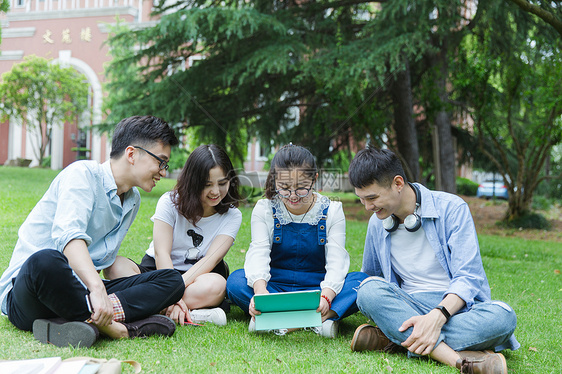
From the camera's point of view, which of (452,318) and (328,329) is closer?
(452,318)

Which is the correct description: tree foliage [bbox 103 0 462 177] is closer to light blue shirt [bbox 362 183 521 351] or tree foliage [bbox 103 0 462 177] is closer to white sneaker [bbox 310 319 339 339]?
light blue shirt [bbox 362 183 521 351]

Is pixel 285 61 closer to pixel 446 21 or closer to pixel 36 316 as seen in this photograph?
pixel 446 21

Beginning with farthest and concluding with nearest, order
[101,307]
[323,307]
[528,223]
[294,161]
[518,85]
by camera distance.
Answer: [528,223], [518,85], [294,161], [323,307], [101,307]

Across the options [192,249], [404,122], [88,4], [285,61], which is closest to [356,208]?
[404,122]

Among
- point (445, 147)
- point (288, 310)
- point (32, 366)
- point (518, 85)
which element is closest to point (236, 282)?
point (288, 310)

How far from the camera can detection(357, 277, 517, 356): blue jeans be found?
7.86 ft

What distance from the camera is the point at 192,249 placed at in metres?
3.34

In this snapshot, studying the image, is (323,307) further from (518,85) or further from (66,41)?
(66,41)

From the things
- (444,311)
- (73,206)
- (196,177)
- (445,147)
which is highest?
(445,147)

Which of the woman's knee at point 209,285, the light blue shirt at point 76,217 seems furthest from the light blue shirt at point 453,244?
the light blue shirt at point 76,217

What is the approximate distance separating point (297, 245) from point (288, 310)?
49cm

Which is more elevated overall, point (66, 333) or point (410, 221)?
point (410, 221)

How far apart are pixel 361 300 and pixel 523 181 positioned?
844cm

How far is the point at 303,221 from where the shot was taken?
312 cm
